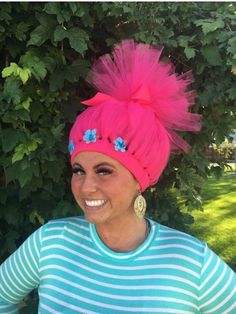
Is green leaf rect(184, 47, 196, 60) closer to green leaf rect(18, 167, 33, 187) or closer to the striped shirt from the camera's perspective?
green leaf rect(18, 167, 33, 187)

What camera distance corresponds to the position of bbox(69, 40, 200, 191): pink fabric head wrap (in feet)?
5.52

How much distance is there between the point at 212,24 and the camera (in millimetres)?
2600

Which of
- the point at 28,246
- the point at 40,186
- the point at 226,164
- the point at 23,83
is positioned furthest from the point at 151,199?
the point at 28,246

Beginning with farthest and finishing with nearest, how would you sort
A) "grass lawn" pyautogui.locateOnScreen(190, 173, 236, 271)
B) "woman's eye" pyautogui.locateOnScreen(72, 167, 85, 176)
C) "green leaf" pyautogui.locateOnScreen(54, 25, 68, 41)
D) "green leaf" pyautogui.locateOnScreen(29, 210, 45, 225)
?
"grass lawn" pyautogui.locateOnScreen(190, 173, 236, 271) → "green leaf" pyautogui.locateOnScreen(29, 210, 45, 225) → "green leaf" pyautogui.locateOnScreen(54, 25, 68, 41) → "woman's eye" pyautogui.locateOnScreen(72, 167, 85, 176)

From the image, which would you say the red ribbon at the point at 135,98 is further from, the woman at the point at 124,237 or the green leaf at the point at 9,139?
the green leaf at the point at 9,139

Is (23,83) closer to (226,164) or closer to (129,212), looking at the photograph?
(129,212)

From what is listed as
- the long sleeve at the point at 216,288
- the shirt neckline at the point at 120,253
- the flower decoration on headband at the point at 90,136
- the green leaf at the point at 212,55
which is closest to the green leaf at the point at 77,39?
the green leaf at the point at 212,55

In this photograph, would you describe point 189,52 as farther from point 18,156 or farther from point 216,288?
point 216,288

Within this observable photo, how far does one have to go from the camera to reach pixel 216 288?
1.63 m

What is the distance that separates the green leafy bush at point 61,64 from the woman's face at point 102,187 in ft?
3.21

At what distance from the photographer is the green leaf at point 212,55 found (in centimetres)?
272

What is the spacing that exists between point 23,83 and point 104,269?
1213mm

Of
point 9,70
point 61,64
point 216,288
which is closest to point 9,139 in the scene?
point 9,70

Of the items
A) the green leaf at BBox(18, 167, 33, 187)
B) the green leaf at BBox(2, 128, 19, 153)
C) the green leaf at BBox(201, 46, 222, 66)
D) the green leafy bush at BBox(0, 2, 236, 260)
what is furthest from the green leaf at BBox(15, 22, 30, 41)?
the green leaf at BBox(201, 46, 222, 66)
